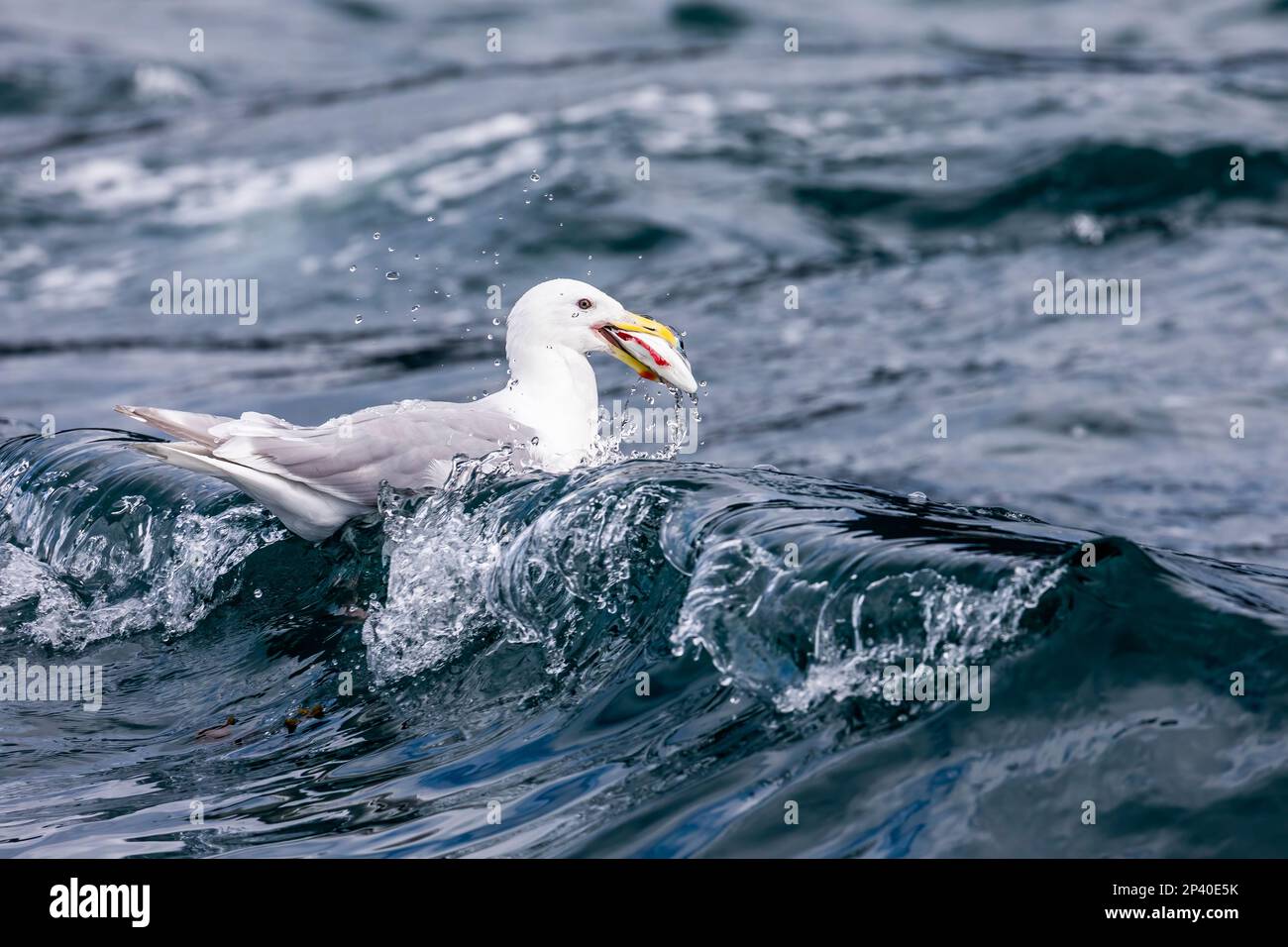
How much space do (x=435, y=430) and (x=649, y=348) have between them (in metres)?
1.00

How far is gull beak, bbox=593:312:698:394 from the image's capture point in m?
7.36
